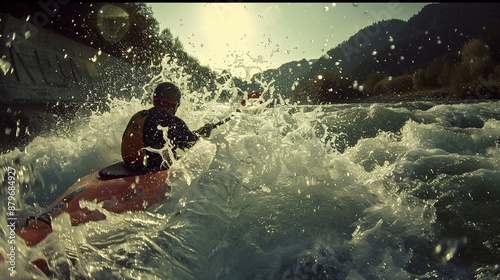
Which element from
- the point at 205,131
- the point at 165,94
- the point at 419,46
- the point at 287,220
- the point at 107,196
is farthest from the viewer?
the point at 419,46

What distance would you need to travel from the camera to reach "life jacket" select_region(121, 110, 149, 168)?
3.90 meters

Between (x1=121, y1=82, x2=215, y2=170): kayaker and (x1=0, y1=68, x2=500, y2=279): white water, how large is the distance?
28cm

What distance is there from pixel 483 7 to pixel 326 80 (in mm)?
60494

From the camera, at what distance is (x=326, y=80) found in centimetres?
3441

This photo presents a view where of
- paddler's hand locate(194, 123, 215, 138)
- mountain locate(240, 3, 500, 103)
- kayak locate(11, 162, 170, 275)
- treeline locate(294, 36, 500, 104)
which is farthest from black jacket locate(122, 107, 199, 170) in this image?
mountain locate(240, 3, 500, 103)

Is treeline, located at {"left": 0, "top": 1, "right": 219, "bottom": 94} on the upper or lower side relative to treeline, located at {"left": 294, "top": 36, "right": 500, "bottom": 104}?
upper

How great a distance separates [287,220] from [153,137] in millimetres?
1882

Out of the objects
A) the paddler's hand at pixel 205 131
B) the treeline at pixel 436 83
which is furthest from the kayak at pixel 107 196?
the treeline at pixel 436 83

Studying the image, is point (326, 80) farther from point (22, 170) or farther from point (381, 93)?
point (22, 170)

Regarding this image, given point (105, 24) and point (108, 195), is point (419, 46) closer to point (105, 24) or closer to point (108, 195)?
point (105, 24)

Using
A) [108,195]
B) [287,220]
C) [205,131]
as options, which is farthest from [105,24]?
[287,220]

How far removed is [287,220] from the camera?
321 centimetres

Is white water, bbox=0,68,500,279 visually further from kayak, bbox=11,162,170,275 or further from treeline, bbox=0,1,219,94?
treeline, bbox=0,1,219,94

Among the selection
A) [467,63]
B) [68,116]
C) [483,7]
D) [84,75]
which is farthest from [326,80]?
[483,7]
